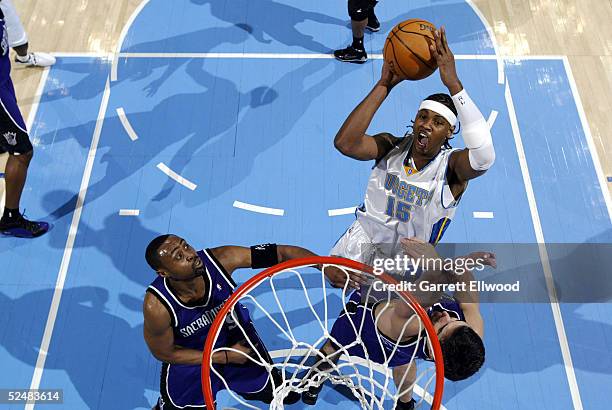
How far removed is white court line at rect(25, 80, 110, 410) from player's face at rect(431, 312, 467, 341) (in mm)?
3094

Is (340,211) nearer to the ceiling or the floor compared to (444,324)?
nearer to the floor

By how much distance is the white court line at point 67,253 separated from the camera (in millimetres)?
5180

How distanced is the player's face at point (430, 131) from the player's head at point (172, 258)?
155cm

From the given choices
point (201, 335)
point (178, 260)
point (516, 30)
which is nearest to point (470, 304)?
point (201, 335)

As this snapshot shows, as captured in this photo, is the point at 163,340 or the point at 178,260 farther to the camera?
the point at 163,340

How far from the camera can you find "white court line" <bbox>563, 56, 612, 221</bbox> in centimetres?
624

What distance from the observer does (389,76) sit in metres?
4.11

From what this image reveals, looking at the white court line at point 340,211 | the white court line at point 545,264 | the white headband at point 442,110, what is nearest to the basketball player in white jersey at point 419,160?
the white headband at point 442,110

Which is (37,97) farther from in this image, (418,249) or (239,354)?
(418,249)

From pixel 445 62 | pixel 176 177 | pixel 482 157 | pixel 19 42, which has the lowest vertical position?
pixel 176 177

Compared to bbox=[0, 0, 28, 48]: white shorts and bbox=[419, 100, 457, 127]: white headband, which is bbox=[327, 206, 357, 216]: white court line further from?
bbox=[0, 0, 28, 48]: white shorts

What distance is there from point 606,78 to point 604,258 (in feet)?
7.41

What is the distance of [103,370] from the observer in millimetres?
5172

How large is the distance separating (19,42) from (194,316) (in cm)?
427
